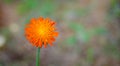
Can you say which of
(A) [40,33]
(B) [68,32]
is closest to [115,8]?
(B) [68,32]

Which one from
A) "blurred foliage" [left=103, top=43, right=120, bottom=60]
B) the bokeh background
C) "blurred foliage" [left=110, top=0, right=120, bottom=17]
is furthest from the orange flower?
"blurred foliage" [left=110, top=0, right=120, bottom=17]

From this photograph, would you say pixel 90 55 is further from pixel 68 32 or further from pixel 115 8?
pixel 115 8

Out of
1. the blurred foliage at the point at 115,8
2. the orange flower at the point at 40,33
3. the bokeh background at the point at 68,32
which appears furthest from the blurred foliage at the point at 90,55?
the orange flower at the point at 40,33

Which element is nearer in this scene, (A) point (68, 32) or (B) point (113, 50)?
(B) point (113, 50)

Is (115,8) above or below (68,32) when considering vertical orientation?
above

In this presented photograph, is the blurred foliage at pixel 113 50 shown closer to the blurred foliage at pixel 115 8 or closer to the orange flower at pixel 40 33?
the blurred foliage at pixel 115 8

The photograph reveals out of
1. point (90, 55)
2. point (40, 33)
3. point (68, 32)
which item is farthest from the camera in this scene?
point (68, 32)

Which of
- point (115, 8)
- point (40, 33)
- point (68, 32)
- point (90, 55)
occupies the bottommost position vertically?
point (40, 33)

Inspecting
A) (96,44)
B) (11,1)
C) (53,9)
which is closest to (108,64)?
(96,44)
